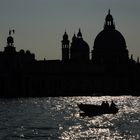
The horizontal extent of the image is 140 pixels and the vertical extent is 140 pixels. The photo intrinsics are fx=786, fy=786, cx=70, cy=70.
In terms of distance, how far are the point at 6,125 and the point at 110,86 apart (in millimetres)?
110089

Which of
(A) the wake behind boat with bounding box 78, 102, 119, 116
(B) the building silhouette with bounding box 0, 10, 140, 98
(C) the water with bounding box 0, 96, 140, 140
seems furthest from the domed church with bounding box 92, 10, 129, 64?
(C) the water with bounding box 0, 96, 140, 140

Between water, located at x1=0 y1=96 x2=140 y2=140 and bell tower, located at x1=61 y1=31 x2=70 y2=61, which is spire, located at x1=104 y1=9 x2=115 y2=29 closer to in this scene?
bell tower, located at x1=61 y1=31 x2=70 y2=61

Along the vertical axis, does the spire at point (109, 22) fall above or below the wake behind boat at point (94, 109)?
above

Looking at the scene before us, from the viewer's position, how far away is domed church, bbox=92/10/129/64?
167375 mm

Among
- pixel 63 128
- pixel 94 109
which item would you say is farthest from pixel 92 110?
pixel 63 128

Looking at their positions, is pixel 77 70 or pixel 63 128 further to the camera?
pixel 77 70

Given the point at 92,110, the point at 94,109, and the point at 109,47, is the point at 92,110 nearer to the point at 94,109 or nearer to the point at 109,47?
the point at 94,109

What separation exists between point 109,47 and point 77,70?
45.6 feet

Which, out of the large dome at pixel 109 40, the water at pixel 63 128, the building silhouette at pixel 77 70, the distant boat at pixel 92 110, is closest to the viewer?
the water at pixel 63 128

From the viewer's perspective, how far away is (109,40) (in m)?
167

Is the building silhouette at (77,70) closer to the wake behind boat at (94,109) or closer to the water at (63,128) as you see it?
the wake behind boat at (94,109)

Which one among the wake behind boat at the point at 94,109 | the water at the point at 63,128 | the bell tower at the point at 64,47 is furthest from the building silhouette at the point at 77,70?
the water at the point at 63,128

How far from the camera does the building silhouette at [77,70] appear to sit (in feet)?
464

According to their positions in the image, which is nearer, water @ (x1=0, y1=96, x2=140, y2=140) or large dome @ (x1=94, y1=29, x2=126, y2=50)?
water @ (x1=0, y1=96, x2=140, y2=140)
